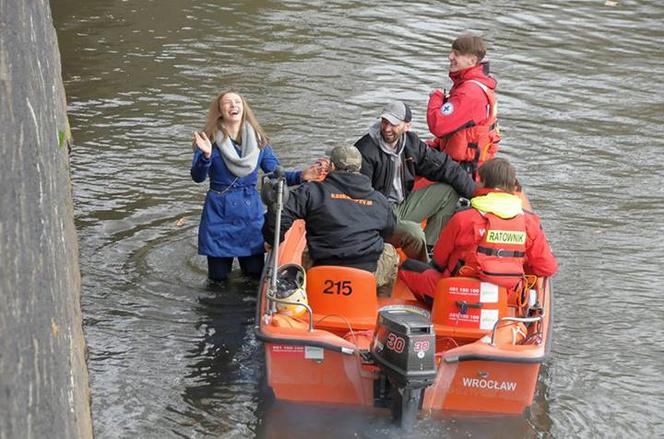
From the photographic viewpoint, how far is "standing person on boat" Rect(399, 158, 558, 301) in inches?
285

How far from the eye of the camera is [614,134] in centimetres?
1350

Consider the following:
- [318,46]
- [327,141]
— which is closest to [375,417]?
[327,141]

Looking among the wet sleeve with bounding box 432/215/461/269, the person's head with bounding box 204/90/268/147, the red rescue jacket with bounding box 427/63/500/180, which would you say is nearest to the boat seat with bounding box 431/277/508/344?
the wet sleeve with bounding box 432/215/461/269

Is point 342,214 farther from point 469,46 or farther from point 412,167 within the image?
point 469,46

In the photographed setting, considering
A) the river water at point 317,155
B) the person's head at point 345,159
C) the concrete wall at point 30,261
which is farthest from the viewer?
the person's head at point 345,159

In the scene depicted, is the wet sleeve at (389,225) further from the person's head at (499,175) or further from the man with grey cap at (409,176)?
the person's head at (499,175)

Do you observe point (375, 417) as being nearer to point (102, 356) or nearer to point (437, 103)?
point (102, 356)

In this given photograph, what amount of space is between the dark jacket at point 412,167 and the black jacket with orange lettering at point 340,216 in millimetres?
874

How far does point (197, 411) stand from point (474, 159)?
10.6 feet

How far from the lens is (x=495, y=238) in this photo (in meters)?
7.24

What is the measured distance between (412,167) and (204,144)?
1623mm

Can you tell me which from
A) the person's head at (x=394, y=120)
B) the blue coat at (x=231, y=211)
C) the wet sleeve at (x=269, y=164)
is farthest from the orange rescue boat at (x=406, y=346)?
the person's head at (x=394, y=120)

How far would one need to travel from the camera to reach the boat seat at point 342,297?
739 cm

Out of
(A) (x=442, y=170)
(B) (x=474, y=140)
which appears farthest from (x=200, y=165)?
(B) (x=474, y=140)
